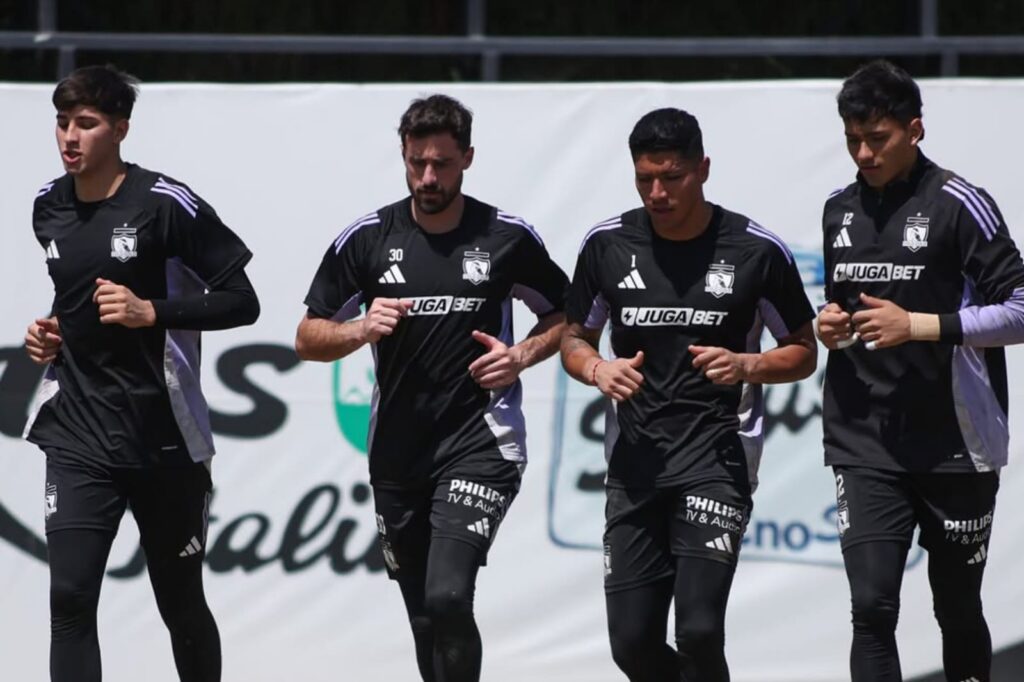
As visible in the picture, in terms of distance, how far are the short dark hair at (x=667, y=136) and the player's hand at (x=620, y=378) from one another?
0.60m

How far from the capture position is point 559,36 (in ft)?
26.5

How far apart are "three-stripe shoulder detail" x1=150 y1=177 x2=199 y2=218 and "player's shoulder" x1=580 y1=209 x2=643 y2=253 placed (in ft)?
4.04

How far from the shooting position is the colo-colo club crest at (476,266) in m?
5.37

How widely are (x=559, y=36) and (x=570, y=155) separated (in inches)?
59.0

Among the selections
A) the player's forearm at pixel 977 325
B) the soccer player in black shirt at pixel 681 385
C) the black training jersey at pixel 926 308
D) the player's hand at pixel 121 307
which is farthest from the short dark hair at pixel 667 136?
the player's hand at pixel 121 307

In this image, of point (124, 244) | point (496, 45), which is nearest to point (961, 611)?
point (124, 244)

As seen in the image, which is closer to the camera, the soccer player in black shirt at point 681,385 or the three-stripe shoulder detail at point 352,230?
the soccer player in black shirt at point 681,385

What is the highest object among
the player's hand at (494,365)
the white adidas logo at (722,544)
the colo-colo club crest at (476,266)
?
the colo-colo club crest at (476,266)

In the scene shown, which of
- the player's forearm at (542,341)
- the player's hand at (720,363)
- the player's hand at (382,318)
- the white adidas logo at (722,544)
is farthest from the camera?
the player's forearm at (542,341)

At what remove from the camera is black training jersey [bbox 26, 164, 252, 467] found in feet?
17.3

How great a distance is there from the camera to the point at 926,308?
5.14 metres

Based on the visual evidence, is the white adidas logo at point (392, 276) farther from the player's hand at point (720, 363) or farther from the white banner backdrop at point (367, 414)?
the white banner backdrop at point (367, 414)

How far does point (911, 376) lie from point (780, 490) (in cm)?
169

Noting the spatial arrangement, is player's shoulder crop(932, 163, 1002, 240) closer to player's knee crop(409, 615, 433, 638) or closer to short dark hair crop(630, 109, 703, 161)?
short dark hair crop(630, 109, 703, 161)
